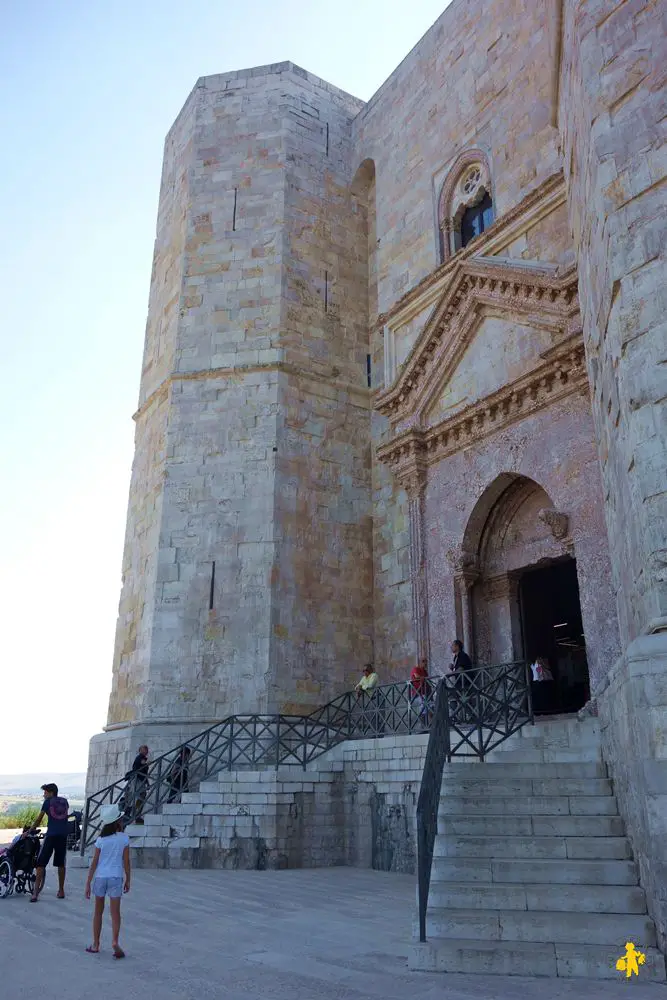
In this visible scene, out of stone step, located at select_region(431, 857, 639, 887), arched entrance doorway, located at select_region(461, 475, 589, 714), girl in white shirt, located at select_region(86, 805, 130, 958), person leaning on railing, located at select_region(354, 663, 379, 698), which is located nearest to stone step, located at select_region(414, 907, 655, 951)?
stone step, located at select_region(431, 857, 639, 887)

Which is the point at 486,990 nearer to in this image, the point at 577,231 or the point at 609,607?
the point at 609,607

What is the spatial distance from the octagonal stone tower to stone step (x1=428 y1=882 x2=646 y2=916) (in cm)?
750

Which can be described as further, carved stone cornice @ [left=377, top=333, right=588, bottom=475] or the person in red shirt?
carved stone cornice @ [left=377, top=333, right=588, bottom=475]

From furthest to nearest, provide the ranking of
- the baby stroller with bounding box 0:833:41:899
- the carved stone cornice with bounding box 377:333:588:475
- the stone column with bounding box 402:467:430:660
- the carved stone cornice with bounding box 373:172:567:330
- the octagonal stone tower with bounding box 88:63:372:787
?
the octagonal stone tower with bounding box 88:63:372:787
the stone column with bounding box 402:467:430:660
the carved stone cornice with bounding box 373:172:567:330
the carved stone cornice with bounding box 377:333:588:475
the baby stroller with bounding box 0:833:41:899

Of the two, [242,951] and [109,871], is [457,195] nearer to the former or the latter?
[109,871]

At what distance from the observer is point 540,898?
5531 mm

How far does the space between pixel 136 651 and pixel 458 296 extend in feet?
27.9

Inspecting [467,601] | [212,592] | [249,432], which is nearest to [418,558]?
[467,601]

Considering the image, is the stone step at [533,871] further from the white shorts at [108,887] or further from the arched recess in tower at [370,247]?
the arched recess in tower at [370,247]

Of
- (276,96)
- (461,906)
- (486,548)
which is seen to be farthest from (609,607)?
(276,96)

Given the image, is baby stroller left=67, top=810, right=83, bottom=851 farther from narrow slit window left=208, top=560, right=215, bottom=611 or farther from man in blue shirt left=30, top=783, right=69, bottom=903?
man in blue shirt left=30, top=783, right=69, bottom=903

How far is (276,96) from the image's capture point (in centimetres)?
1750

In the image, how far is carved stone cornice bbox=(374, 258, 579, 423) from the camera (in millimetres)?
11641

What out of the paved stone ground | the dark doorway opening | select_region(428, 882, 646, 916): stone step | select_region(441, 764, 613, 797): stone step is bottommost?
the paved stone ground
